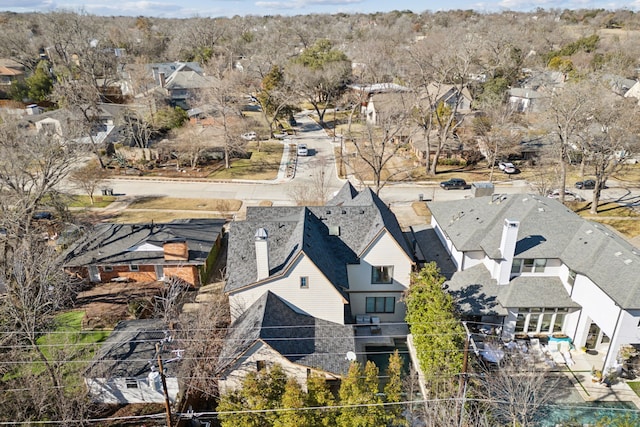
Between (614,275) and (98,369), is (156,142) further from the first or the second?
(614,275)

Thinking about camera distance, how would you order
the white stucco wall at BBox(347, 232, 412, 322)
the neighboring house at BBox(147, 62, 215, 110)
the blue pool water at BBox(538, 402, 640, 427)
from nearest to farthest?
the blue pool water at BBox(538, 402, 640, 427)
the white stucco wall at BBox(347, 232, 412, 322)
the neighboring house at BBox(147, 62, 215, 110)

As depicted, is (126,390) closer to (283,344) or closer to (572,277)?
(283,344)

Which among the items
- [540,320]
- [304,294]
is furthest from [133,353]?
[540,320]

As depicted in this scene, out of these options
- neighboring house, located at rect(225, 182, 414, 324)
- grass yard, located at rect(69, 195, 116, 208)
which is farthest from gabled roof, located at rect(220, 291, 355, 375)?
grass yard, located at rect(69, 195, 116, 208)

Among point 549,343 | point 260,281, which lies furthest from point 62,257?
point 549,343

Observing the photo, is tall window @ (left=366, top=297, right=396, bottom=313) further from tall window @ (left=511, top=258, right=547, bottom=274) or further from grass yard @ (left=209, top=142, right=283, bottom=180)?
grass yard @ (left=209, top=142, right=283, bottom=180)

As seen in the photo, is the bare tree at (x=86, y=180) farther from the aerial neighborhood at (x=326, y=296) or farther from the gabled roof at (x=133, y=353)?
the gabled roof at (x=133, y=353)
